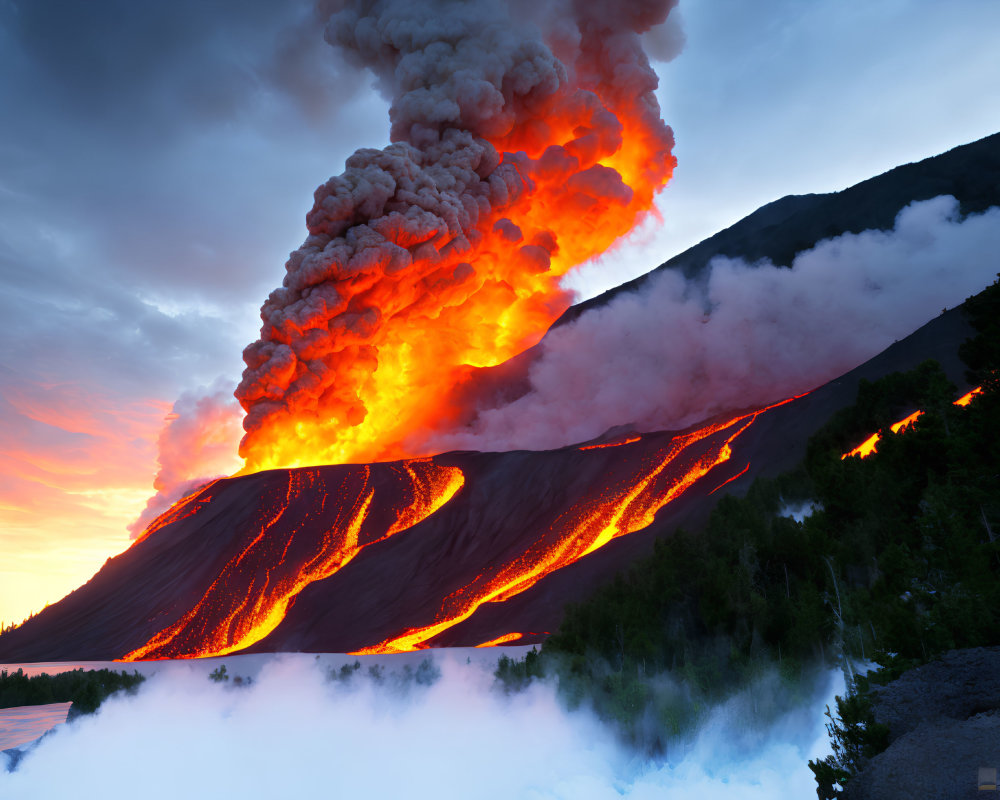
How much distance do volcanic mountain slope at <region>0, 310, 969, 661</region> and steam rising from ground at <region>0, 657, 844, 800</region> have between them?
13.6 metres

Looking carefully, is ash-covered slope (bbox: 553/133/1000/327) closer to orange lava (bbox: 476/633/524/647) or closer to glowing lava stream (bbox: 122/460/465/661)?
glowing lava stream (bbox: 122/460/465/661)

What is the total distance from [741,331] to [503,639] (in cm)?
3794

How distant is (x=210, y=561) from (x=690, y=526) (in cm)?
3120

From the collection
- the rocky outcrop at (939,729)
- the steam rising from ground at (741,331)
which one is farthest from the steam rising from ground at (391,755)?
the steam rising from ground at (741,331)

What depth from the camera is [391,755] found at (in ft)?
65.1

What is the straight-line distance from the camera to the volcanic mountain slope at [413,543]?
41.0 m

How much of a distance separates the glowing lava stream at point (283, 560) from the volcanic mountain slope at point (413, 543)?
0.11 m

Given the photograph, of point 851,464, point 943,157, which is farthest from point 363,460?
point 943,157

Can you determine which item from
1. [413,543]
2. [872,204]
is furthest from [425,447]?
[872,204]

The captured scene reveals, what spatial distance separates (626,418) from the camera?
66375 mm

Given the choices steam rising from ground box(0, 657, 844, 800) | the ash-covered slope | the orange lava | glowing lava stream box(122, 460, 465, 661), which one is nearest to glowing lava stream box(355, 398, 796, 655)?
the orange lava

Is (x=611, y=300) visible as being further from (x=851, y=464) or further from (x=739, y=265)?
(x=851, y=464)

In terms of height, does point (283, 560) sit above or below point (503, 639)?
above

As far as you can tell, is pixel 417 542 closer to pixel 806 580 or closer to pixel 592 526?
pixel 592 526
